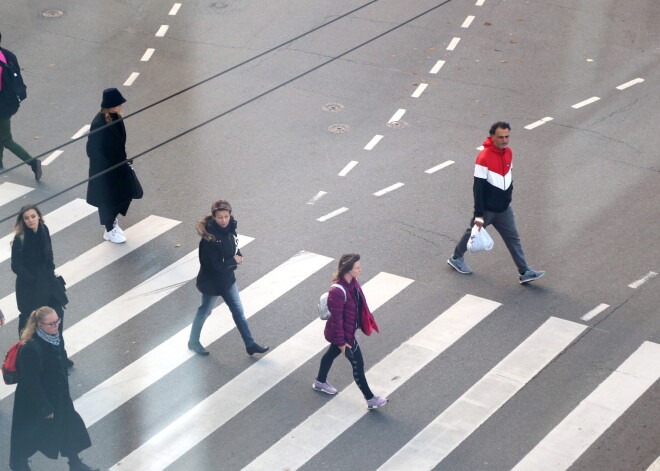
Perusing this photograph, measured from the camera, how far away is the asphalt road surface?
9562 mm

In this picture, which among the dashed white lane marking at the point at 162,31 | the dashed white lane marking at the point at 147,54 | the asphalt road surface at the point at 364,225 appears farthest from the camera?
the dashed white lane marking at the point at 162,31

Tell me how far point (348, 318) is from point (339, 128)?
633cm

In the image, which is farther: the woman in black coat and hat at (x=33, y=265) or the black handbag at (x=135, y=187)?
the black handbag at (x=135, y=187)

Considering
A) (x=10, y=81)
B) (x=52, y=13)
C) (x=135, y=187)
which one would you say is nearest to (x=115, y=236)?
(x=135, y=187)

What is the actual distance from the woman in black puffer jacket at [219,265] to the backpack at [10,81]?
549 cm

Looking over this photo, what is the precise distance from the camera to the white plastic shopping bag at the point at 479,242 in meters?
11.3

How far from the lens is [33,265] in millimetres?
10133

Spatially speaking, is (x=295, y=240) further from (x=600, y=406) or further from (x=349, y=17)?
(x=349, y=17)

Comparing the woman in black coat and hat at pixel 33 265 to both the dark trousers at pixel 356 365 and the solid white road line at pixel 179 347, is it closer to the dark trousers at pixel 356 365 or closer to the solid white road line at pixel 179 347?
the solid white road line at pixel 179 347

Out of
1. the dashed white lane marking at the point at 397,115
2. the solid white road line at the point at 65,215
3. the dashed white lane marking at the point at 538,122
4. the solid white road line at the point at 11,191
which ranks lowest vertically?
the solid white road line at the point at 65,215

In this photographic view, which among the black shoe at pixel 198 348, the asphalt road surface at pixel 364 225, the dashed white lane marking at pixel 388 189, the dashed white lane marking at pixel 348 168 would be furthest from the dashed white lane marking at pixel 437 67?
the black shoe at pixel 198 348

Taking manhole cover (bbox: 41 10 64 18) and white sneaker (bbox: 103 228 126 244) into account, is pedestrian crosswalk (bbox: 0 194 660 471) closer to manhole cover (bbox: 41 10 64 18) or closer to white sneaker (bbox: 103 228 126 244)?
white sneaker (bbox: 103 228 126 244)

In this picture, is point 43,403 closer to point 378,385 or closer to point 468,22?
point 378,385

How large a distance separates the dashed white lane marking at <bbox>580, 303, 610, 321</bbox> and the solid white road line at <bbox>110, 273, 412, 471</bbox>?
6.96 ft
